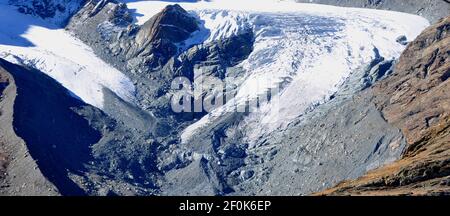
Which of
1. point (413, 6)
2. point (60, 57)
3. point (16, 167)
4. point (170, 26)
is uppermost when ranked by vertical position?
point (413, 6)

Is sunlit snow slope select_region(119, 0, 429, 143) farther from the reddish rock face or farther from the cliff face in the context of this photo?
the reddish rock face

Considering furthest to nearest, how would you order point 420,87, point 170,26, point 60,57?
point 170,26, point 60,57, point 420,87


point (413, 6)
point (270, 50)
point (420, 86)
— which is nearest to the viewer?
point (420, 86)

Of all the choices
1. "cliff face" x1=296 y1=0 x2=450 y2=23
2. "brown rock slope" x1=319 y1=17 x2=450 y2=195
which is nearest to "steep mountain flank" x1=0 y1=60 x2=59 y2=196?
"brown rock slope" x1=319 y1=17 x2=450 y2=195

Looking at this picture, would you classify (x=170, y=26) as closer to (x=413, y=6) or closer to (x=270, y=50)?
(x=270, y=50)

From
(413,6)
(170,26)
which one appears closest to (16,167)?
(170,26)

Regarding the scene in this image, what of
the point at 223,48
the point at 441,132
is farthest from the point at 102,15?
the point at 441,132
